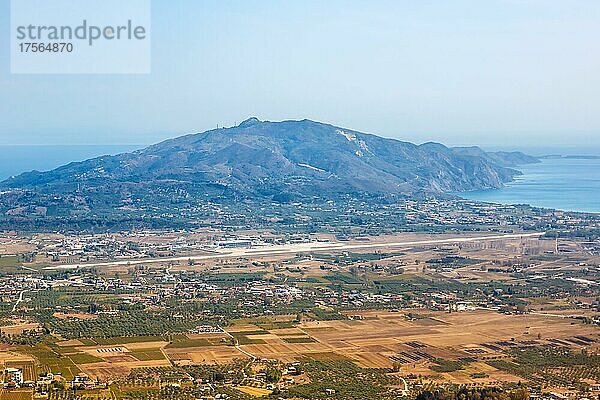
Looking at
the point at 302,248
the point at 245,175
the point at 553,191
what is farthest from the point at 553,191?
the point at 302,248

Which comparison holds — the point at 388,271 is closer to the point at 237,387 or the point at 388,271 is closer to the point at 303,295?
the point at 303,295

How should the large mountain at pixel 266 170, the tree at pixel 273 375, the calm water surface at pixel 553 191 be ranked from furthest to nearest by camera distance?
the calm water surface at pixel 553 191 < the large mountain at pixel 266 170 < the tree at pixel 273 375

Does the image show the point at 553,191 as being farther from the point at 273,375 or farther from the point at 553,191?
the point at 273,375

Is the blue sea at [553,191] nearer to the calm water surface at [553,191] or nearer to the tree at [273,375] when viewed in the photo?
the calm water surface at [553,191]

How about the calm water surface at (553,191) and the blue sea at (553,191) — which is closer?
the blue sea at (553,191)

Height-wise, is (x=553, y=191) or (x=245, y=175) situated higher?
(x=245, y=175)

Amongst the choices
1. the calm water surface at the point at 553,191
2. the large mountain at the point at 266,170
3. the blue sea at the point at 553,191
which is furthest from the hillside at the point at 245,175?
the calm water surface at the point at 553,191

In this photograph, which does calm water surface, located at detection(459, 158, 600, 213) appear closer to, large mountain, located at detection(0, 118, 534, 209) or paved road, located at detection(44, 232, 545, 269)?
large mountain, located at detection(0, 118, 534, 209)
